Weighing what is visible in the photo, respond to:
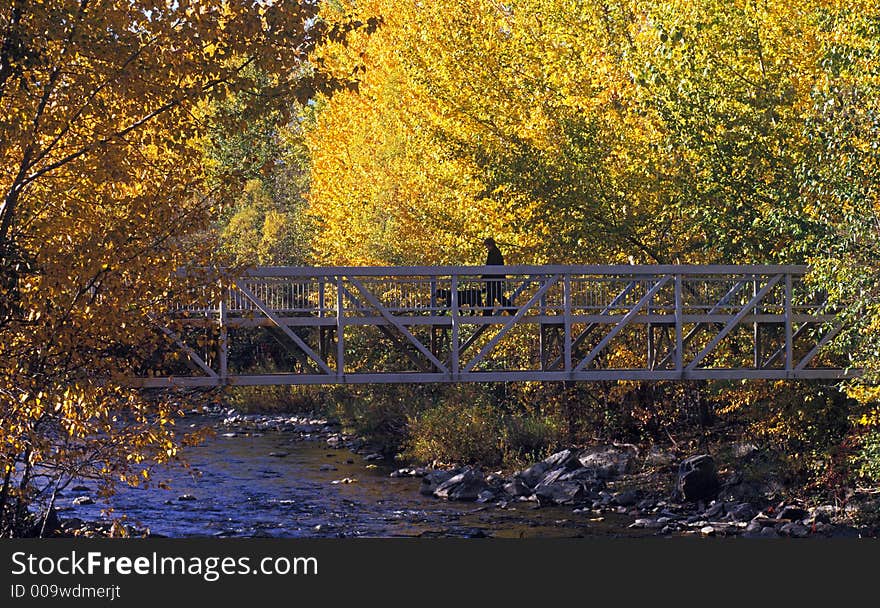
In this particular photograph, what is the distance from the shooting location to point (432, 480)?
73.9ft

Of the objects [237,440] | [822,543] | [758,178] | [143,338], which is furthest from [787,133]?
[237,440]

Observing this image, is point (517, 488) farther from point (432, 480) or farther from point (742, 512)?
point (742, 512)

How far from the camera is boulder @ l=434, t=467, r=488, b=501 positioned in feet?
70.1

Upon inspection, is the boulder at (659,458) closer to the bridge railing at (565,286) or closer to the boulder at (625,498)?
the boulder at (625,498)

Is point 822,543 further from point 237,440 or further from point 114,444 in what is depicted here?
point 237,440

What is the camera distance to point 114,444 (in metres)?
11.4

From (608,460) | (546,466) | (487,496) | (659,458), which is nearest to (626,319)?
(487,496)

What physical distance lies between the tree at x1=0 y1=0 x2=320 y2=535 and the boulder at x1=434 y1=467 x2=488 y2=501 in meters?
10.1

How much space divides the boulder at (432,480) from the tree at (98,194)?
10.4m

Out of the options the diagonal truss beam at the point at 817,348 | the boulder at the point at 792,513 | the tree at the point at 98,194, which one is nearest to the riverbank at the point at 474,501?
the boulder at the point at 792,513

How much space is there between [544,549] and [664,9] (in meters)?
8.28

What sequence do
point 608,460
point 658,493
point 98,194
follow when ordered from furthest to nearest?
point 608,460 → point 658,493 → point 98,194

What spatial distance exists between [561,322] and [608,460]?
6.01 meters

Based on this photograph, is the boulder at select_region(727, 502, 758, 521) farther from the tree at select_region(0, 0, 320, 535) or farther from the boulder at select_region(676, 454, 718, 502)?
the tree at select_region(0, 0, 320, 535)
